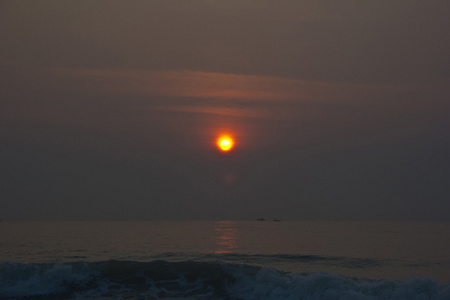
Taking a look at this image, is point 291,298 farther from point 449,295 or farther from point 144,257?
point 144,257

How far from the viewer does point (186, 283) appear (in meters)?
22.3

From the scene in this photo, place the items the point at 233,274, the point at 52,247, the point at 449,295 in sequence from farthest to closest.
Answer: the point at 52,247 → the point at 233,274 → the point at 449,295

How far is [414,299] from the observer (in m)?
19.0

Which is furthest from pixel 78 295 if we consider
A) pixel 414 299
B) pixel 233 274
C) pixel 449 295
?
pixel 449 295

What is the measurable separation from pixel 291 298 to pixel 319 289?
1.37m

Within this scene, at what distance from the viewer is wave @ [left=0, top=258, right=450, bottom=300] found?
1950 centimetres

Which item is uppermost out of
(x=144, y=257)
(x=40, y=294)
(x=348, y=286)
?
(x=144, y=257)

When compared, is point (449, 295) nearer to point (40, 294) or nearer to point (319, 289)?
point (319, 289)

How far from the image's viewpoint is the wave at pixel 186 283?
768 inches

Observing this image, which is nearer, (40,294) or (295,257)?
(40,294)

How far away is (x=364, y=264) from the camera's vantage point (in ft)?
93.8

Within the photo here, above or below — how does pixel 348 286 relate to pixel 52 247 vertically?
below

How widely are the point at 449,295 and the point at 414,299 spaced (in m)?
1.47

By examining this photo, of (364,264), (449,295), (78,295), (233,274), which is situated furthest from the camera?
(364,264)
